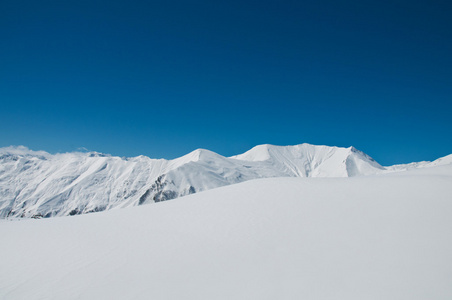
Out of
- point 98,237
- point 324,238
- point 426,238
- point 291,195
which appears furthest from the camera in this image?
point 291,195

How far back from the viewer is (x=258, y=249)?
9.18 meters

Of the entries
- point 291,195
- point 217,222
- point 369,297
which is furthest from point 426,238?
point 217,222

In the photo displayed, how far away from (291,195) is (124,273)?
29.3 feet

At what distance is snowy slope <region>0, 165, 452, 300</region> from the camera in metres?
7.01

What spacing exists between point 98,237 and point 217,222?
4.93 metres

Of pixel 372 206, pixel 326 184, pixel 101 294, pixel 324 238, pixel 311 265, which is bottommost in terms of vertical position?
pixel 101 294

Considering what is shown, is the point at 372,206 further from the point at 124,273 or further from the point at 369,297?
the point at 124,273

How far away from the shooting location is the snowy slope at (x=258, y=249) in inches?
276

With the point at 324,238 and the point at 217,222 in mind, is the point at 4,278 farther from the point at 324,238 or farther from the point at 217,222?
the point at 324,238

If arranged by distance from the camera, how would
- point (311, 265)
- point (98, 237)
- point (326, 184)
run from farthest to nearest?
point (326, 184) → point (98, 237) → point (311, 265)

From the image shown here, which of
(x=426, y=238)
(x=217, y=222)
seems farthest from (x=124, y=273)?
(x=426, y=238)

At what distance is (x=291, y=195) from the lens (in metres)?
14.4

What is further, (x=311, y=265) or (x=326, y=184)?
(x=326, y=184)

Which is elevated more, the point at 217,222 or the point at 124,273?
the point at 217,222
